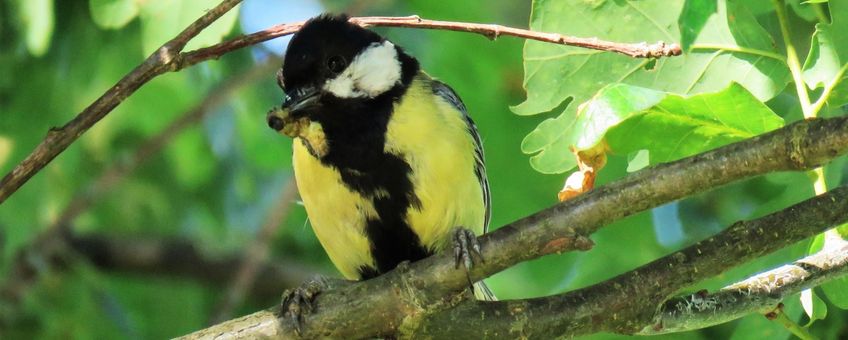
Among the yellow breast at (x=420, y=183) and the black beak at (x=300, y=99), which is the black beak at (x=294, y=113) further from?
the yellow breast at (x=420, y=183)

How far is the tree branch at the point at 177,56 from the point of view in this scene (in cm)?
242

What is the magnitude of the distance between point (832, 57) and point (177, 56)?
134cm

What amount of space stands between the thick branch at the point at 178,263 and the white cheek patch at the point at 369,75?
3088 mm

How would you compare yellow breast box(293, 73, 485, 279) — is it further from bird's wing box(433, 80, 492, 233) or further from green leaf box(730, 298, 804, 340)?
green leaf box(730, 298, 804, 340)

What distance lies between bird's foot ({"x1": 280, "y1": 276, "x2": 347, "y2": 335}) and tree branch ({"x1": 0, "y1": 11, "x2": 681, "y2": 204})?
0.58 metres

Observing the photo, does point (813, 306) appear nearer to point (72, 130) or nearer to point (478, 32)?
point (478, 32)

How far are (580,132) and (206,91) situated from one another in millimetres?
3561

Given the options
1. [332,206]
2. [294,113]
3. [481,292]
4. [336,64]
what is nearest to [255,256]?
[481,292]

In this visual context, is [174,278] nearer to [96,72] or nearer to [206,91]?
[206,91]

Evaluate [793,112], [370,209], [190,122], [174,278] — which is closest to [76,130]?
[370,209]

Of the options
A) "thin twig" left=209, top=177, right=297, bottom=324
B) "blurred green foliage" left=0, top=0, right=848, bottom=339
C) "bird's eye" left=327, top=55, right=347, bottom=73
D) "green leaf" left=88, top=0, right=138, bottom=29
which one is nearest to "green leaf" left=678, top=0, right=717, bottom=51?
"blurred green foliage" left=0, top=0, right=848, bottom=339

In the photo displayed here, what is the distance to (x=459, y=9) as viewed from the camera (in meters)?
5.42

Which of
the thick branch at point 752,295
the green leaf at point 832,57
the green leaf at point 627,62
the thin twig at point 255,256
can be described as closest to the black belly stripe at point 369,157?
the green leaf at point 627,62

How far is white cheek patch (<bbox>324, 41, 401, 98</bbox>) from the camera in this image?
127 inches
